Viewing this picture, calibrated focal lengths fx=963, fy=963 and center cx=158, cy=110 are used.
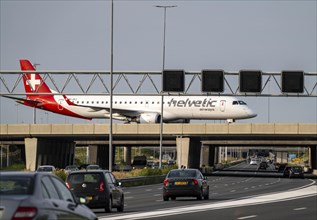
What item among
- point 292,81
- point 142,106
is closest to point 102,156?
point 142,106

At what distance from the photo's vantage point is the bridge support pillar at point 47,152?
9288 centimetres

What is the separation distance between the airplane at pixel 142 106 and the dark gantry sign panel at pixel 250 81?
37431 millimetres

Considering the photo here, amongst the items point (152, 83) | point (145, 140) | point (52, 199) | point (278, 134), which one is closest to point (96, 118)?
point (145, 140)

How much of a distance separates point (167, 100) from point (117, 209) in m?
68.5

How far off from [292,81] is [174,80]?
22.3ft

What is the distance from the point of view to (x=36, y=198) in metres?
12.3

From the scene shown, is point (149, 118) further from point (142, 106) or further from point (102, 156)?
point (102, 156)

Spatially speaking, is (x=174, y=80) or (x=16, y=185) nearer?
(x=16, y=185)

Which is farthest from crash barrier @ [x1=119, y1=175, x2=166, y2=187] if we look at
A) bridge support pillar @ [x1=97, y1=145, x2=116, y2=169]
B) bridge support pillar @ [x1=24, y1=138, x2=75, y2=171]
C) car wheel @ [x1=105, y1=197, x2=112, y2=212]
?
bridge support pillar @ [x1=97, y1=145, x2=116, y2=169]

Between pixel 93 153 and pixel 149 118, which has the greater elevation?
pixel 149 118

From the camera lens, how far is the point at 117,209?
95.5ft

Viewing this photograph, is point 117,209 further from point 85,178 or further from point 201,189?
point 201,189

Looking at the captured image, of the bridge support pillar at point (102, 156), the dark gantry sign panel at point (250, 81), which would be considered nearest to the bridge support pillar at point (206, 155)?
the bridge support pillar at point (102, 156)

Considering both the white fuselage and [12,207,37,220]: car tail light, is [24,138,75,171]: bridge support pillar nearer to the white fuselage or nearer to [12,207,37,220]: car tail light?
the white fuselage
